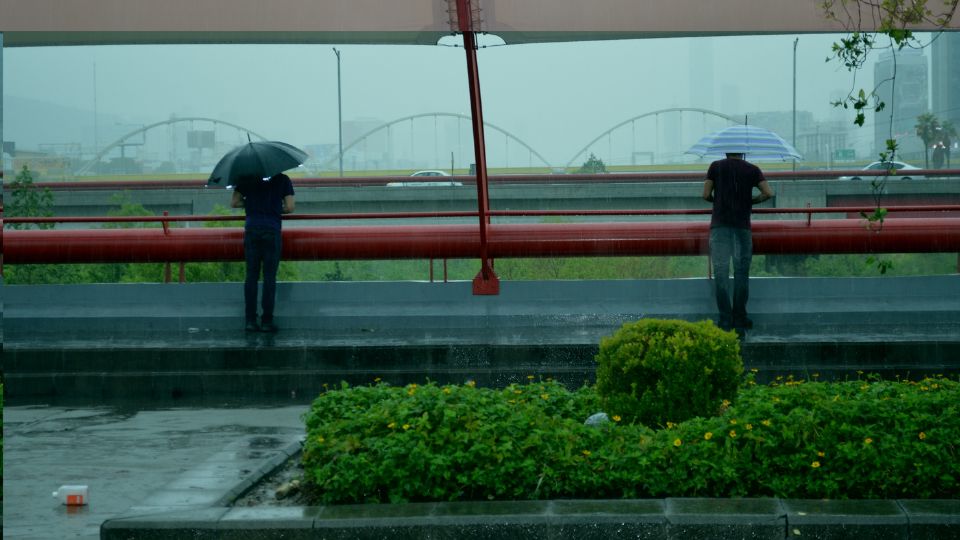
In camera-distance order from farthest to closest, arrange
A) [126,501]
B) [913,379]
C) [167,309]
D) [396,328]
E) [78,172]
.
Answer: [78,172]
[167,309]
[396,328]
[913,379]
[126,501]

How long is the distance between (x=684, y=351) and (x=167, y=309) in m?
7.36

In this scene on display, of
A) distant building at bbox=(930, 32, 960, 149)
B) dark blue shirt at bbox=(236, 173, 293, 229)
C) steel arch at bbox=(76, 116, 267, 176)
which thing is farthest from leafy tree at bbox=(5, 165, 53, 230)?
distant building at bbox=(930, 32, 960, 149)

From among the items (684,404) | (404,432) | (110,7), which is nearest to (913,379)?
(684,404)

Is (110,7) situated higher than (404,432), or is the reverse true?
(110,7)

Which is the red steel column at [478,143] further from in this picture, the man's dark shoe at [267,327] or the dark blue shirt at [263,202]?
the man's dark shoe at [267,327]

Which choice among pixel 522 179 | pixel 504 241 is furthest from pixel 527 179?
pixel 504 241

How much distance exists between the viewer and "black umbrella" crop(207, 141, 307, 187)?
11.0 m

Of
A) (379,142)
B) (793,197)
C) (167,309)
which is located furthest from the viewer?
(793,197)

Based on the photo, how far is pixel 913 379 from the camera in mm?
10117

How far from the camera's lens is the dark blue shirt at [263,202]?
1123 cm

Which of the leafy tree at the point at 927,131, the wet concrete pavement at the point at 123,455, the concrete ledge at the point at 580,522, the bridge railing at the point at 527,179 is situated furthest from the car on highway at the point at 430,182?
the concrete ledge at the point at 580,522

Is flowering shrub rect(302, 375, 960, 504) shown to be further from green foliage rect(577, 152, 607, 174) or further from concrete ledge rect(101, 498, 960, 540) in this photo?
green foliage rect(577, 152, 607, 174)

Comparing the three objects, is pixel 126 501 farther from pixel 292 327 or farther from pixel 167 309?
pixel 167 309

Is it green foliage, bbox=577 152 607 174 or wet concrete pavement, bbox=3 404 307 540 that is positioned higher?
green foliage, bbox=577 152 607 174
